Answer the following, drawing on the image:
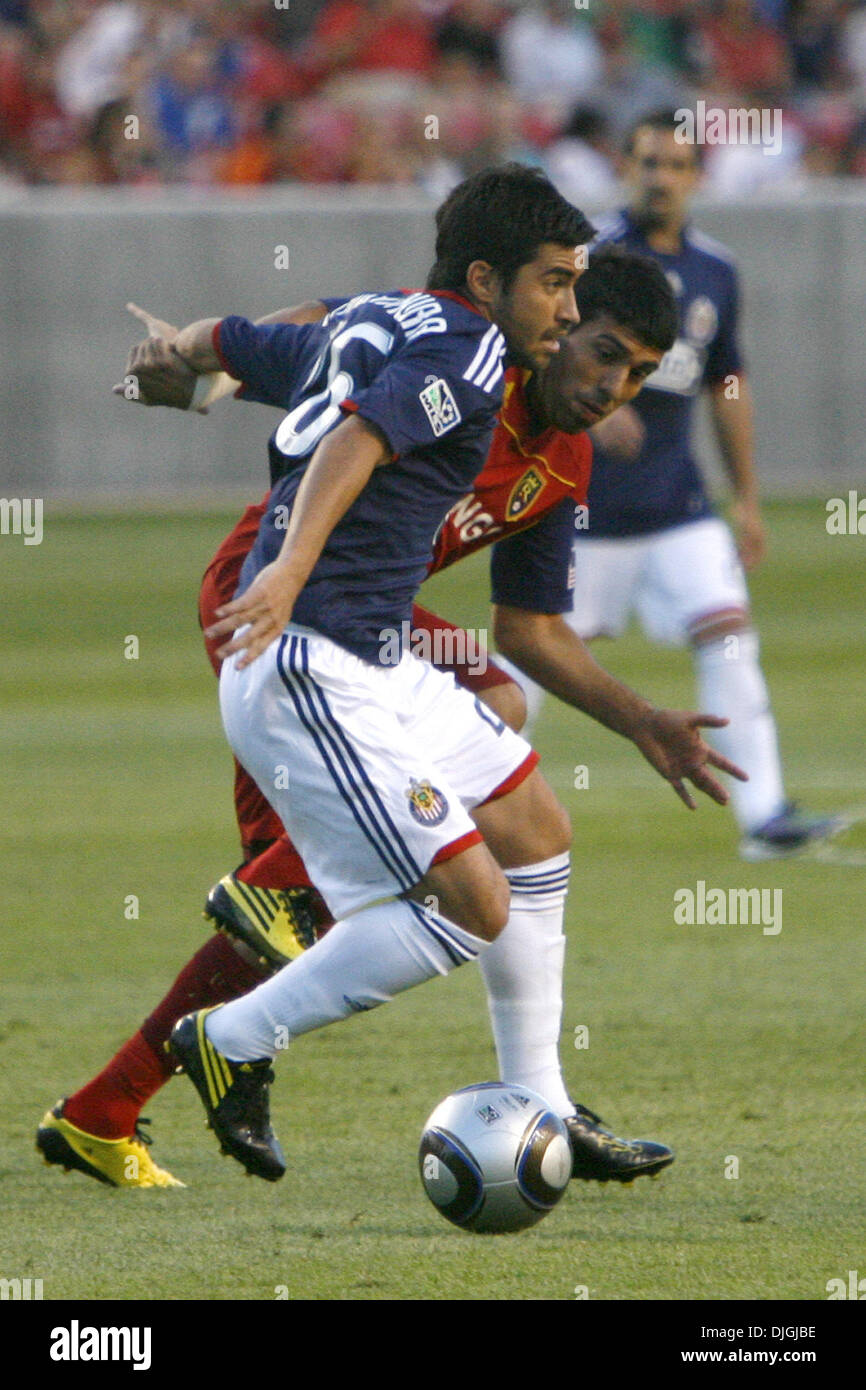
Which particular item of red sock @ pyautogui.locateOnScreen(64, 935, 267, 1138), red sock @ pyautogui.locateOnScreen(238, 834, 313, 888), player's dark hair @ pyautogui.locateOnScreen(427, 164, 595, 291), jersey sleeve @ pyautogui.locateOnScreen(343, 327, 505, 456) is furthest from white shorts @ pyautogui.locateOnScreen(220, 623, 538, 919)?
player's dark hair @ pyautogui.locateOnScreen(427, 164, 595, 291)

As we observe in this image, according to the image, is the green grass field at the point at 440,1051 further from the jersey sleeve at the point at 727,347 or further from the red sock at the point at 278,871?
the jersey sleeve at the point at 727,347

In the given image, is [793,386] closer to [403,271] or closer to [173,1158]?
[403,271]

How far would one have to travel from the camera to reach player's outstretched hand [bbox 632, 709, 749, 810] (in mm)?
4594

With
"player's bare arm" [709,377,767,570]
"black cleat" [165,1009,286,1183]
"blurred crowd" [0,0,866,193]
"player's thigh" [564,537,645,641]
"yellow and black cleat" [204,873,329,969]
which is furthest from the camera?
"blurred crowd" [0,0,866,193]

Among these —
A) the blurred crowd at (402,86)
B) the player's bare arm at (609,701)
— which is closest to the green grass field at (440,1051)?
the player's bare arm at (609,701)

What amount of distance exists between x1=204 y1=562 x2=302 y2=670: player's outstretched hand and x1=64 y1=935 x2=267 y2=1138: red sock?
1.09 metres

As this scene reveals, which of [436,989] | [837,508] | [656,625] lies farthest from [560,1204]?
[837,508]

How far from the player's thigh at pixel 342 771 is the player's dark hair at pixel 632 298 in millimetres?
926

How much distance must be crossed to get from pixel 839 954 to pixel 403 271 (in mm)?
12300

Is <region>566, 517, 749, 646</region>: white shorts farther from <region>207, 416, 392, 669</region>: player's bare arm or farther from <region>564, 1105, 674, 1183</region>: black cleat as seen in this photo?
<region>207, 416, 392, 669</region>: player's bare arm

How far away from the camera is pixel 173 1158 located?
4746 millimetres

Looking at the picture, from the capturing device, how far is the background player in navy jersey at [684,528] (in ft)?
25.7

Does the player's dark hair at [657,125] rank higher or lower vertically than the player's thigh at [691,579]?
higher

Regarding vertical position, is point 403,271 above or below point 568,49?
below
